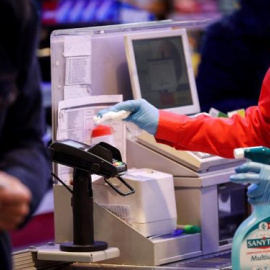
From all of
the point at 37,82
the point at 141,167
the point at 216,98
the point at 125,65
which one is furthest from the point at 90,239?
the point at 216,98

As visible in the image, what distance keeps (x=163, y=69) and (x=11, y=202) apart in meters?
2.07

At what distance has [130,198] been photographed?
316cm

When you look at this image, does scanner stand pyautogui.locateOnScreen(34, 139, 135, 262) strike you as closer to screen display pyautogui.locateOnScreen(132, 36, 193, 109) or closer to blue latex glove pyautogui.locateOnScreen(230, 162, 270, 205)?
blue latex glove pyautogui.locateOnScreen(230, 162, 270, 205)

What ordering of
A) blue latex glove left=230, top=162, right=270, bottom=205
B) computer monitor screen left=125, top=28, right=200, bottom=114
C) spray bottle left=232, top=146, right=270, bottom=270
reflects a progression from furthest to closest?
computer monitor screen left=125, top=28, right=200, bottom=114 → spray bottle left=232, top=146, right=270, bottom=270 → blue latex glove left=230, top=162, right=270, bottom=205

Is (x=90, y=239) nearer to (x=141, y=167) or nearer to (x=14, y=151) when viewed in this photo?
(x=141, y=167)

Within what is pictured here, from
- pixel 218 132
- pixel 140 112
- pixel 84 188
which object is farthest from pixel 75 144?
pixel 218 132

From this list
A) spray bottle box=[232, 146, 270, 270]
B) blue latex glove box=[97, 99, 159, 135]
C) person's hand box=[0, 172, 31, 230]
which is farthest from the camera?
blue latex glove box=[97, 99, 159, 135]

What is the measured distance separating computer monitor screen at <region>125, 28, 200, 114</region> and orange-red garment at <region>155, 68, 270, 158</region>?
0.35m

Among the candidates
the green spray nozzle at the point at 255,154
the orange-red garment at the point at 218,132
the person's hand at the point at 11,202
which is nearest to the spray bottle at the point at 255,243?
the green spray nozzle at the point at 255,154

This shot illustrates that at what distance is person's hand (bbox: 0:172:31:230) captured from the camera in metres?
1.60

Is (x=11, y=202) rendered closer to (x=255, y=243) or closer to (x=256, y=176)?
(x=256, y=176)

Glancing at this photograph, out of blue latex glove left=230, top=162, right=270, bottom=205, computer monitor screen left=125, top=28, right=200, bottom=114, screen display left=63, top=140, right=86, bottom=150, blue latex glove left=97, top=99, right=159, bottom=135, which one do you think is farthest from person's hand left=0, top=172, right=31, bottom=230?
computer monitor screen left=125, top=28, right=200, bottom=114

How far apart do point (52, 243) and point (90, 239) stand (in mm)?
277

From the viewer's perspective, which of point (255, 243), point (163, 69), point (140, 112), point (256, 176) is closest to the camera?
point (256, 176)
